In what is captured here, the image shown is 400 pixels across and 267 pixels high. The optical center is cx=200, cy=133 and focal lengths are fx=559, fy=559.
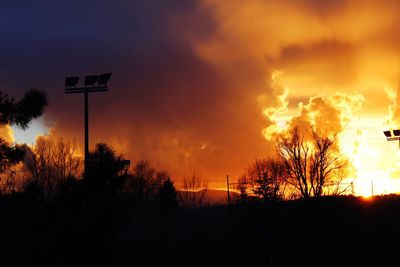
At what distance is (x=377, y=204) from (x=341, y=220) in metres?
4.99

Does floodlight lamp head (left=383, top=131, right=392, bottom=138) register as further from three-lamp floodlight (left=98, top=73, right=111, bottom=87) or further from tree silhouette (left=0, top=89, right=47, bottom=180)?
tree silhouette (left=0, top=89, right=47, bottom=180)

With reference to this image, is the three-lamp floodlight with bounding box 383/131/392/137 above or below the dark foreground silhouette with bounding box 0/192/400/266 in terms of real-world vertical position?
above

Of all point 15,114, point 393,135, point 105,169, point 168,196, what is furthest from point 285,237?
point 168,196

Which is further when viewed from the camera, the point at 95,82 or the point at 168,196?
the point at 168,196

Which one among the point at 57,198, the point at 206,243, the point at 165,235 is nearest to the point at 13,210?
the point at 57,198

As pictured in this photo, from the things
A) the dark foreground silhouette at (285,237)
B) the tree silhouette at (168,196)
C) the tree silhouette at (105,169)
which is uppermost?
the tree silhouette at (168,196)

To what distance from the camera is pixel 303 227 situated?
4406 centimetres

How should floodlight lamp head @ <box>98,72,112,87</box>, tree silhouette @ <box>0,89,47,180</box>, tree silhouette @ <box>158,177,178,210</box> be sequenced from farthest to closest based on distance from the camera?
tree silhouette @ <box>158,177,178,210</box>
floodlight lamp head @ <box>98,72,112,87</box>
tree silhouette @ <box>0,89,47,180</box>

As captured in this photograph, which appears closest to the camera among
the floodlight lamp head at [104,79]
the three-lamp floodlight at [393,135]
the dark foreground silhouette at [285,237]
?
the floodlight lamp head at [104,79]

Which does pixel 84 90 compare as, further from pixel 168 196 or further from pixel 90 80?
pixel 168 196

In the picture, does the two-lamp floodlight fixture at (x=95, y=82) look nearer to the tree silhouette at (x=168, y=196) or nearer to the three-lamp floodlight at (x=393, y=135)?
the three-lamp floodlight at (x=393, y=135)

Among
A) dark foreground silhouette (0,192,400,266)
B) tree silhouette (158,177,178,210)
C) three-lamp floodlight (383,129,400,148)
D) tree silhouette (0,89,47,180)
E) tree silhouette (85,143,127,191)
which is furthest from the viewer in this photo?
tree silhouette (158,177,178,210)

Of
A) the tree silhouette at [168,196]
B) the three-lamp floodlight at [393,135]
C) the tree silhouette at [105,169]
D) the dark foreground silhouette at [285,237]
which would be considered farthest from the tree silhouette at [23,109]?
the tree silhouette at [168,196]

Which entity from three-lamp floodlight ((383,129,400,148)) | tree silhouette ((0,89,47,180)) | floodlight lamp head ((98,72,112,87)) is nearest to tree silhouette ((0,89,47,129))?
tree silhouette ((0,89,47,180))
